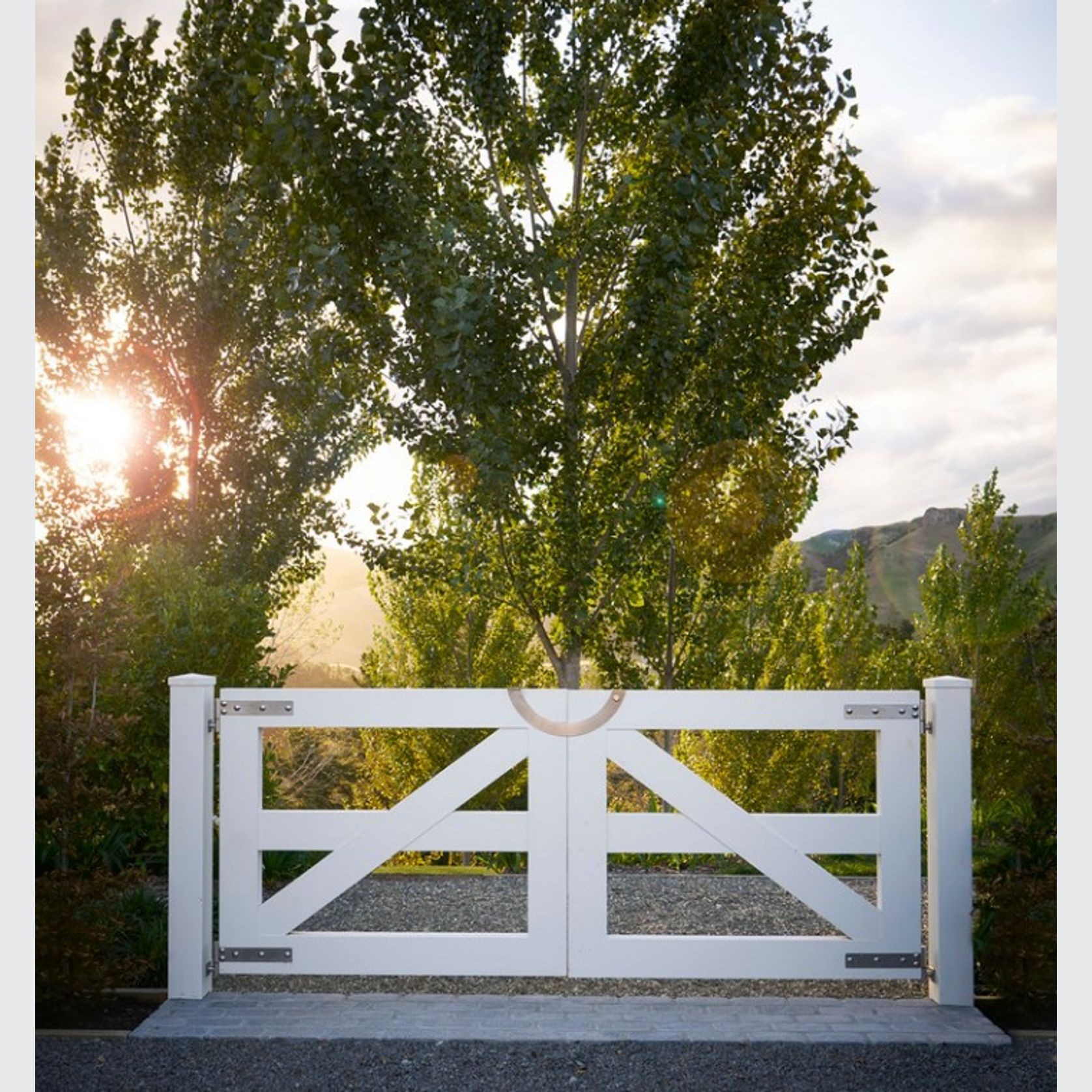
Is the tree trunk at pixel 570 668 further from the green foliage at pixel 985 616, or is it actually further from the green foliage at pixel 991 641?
the green foliage at pixel 985 616

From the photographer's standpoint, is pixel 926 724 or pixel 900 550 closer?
pixel 926 724

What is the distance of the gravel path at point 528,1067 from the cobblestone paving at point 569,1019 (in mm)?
65

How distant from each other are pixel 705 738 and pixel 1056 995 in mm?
7573

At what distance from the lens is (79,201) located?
456 inches

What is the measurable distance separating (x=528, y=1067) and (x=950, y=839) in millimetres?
1699

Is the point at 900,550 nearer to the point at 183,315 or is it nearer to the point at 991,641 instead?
the point at 991,641

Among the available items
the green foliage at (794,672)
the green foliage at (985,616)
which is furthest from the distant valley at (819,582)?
the green foliage at (794,672)

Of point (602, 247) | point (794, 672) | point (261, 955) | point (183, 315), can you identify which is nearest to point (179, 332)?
point (183, 315)

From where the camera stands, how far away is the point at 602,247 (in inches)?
283

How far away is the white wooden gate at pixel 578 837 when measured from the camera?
394 centimetres

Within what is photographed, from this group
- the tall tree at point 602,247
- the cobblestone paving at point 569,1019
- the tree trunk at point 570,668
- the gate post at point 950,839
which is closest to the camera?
the cobblestone paving at point 569,1019

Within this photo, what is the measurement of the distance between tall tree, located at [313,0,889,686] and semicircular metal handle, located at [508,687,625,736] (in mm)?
2665
